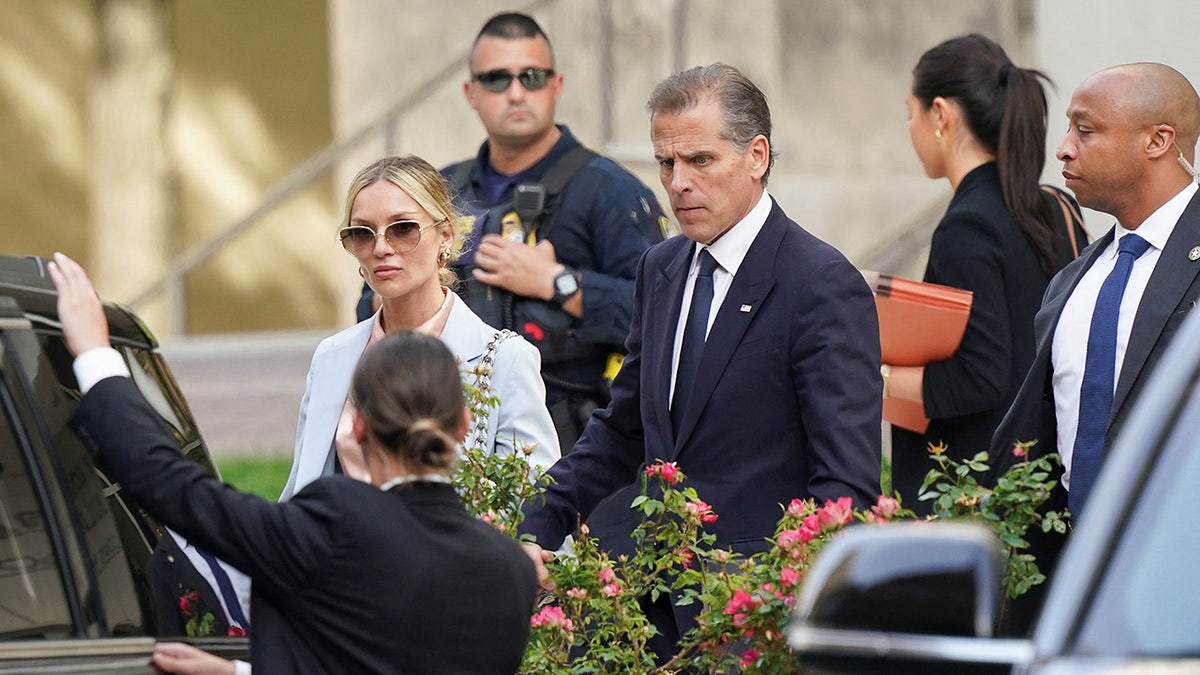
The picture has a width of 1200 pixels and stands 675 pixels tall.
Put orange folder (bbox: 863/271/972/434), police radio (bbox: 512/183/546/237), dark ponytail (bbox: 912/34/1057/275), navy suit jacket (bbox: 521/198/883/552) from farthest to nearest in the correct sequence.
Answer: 1. police radio (bbox: 512/183/546/237)
2. dark ponytail (bbox: 912/34/1057/275)
3. orange folder (bbox: 863/271/972/434)
4. navy suit jacket (bbox: 521/198/883/552)

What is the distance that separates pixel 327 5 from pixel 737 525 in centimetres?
1039

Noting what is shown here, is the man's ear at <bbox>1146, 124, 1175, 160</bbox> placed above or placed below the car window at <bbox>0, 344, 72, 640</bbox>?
above

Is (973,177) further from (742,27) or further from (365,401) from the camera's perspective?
(742,27)

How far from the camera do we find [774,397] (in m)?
4.22

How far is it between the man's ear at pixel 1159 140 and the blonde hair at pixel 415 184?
1557mm

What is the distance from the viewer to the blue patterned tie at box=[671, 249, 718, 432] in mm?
4312

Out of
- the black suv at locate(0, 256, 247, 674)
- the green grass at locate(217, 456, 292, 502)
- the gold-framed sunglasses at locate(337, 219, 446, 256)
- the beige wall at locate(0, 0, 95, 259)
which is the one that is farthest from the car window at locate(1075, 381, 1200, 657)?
the beige wall at locate(0, 0, 95, 259)

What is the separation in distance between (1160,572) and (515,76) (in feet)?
13.0

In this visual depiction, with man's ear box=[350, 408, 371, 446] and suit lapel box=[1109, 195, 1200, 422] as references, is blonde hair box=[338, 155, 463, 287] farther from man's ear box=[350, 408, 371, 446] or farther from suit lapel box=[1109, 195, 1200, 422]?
suit lapel box=[1109, 195, 1200, 422]

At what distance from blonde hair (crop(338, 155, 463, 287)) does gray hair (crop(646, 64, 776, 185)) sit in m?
0.58

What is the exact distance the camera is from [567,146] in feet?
20.0

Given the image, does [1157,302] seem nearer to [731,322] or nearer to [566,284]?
[731,322]

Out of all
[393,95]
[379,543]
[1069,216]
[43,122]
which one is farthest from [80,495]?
[43,122]

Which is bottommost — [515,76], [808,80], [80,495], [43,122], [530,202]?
[80,495]
